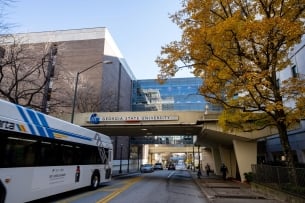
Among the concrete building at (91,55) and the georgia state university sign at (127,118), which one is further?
the concrete building at (91,55)

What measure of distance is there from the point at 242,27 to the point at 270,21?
41.9 inches

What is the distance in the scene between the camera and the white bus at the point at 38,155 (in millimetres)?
9062

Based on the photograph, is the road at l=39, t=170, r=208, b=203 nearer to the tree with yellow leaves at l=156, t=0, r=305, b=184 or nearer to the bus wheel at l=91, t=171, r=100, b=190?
the bus wheel at l=91, t=171, r=100, b=190

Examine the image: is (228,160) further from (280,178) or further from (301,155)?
(280,178)

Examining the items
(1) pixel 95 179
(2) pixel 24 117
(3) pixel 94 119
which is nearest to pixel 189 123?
(3) pixel 94 119

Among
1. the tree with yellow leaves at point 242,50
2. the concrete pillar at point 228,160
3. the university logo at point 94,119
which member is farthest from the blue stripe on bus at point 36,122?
the concrete pillar at point 228,160

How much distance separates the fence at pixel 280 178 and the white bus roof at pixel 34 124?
10.1 meters

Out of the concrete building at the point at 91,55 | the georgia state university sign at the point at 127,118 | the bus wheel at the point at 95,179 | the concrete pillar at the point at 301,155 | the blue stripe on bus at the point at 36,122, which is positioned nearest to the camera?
the blue stripe on bus at the point at 36,122

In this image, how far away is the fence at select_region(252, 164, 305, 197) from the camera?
38.7 feet

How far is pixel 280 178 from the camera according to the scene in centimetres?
1452

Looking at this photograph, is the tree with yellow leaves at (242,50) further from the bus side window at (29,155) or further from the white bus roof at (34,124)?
the bus side window at (29,155)

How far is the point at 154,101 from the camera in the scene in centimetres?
7912

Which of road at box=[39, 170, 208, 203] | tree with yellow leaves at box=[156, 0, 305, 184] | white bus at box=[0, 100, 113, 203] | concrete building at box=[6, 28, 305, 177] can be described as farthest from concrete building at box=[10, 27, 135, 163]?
tree with yellow leaves at box=[156, 0, 305, 184]

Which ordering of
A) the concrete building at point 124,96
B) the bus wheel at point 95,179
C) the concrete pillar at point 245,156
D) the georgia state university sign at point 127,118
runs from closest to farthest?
the bus wheel at point 95,179 → the concrete pillar at point 245,156 → the concrete building at point 124,96 → the georgia state university sign at point 127,118
